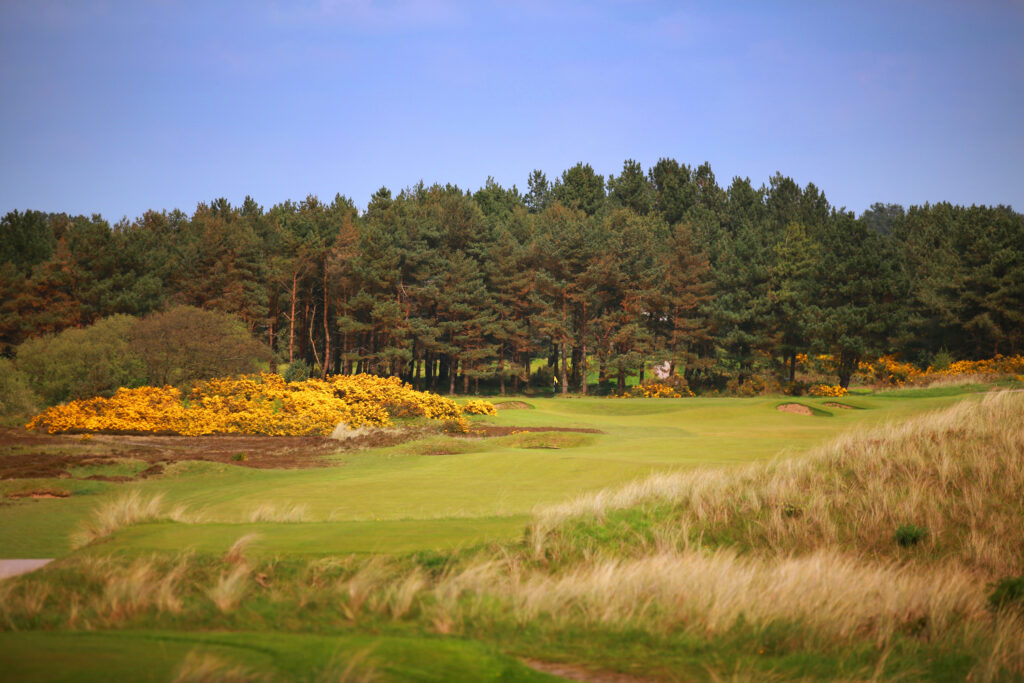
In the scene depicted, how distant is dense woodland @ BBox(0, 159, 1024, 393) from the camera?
47.1 meters

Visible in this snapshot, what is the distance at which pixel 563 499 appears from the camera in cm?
1219

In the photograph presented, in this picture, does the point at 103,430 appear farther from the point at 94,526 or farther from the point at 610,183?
the point at 610,183

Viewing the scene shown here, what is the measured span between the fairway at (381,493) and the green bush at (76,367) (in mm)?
15376

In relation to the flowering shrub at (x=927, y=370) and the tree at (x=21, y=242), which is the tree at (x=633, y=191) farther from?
the tree at (x=21, y=242)

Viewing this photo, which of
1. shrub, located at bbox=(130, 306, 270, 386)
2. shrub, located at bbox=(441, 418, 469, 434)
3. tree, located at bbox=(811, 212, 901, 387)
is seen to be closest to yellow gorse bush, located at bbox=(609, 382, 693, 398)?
tree, located at bbox=(811, 212, 901, 387)

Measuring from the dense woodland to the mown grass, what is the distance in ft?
130

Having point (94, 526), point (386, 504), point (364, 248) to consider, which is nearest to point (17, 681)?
point (94, 526)

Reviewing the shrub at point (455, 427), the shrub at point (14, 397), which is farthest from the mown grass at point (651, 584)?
the shrub at point (14, 397)

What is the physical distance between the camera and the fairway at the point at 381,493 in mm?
8555

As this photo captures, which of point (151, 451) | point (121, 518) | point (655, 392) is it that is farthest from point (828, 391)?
point (121, 518)

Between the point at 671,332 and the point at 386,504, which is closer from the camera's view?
the point at 386,504

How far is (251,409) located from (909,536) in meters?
22.1

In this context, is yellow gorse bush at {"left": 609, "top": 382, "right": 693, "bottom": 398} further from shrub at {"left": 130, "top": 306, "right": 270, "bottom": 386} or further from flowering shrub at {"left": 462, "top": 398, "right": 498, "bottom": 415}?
shrub at {"left": 130, "top": 306, "right": 270, "bottom": 386}

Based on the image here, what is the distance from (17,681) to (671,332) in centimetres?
5598
